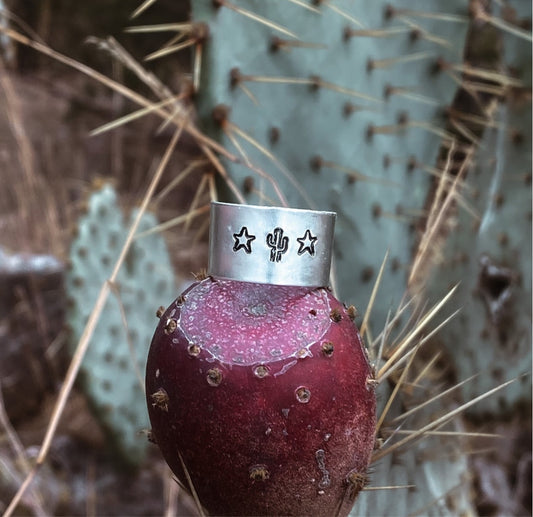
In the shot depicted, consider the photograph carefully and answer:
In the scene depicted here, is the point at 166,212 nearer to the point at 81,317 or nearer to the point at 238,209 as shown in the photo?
the point at 81,317

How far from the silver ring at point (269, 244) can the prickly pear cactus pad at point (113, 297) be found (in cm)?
114

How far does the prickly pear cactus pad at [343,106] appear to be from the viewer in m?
0.84

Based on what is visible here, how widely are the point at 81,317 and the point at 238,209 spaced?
127 centimetres

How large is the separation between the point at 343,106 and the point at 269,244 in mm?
553

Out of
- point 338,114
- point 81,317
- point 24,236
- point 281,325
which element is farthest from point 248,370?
point 24,236

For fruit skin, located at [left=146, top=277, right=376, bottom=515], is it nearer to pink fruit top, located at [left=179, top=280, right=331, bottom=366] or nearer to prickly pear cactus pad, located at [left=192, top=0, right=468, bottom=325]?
pink fruit top, located at [left=179, top=280, right=331, bottom=366]

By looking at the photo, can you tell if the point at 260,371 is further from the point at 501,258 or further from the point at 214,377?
the point at 501,258

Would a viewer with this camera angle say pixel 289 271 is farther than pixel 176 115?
No

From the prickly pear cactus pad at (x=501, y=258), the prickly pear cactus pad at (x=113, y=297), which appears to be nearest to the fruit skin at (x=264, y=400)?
the prickly pear cactus pad at (x=501, y=258)

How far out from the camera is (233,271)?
0.48 m

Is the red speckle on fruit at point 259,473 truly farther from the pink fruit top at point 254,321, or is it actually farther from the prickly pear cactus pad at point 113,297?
the prickly pear cactus pad at point 113,297

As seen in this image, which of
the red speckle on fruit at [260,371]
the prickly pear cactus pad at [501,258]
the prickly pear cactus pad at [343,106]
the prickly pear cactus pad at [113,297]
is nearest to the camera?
the red speckle on fruit at [260,371]

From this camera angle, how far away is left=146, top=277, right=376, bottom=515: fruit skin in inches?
17.3

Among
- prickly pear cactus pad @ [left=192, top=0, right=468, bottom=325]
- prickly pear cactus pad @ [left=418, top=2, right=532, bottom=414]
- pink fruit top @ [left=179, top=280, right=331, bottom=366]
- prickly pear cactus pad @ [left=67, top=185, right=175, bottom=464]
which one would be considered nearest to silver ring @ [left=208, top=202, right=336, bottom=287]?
pink fruit top @ [left=179, top=280, right=331, bottom=366]
